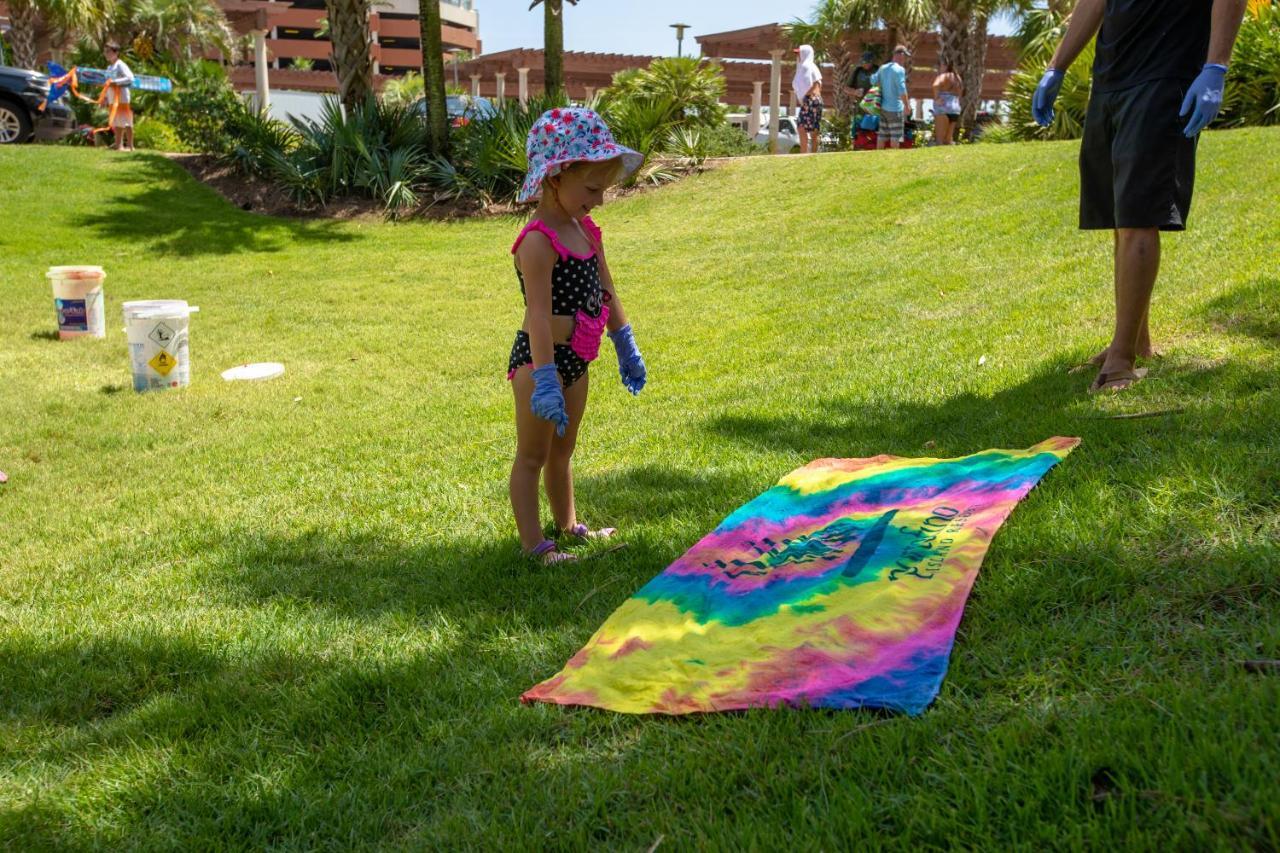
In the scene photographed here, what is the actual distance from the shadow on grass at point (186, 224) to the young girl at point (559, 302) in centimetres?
1111

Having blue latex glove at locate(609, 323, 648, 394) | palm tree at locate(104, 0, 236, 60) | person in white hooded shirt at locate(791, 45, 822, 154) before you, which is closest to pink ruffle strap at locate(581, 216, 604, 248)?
blue latex glove at locate(609, 323, 648, 394)

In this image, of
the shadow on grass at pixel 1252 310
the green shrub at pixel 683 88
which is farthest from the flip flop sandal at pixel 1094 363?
→ the green shrub at pixel 683 88

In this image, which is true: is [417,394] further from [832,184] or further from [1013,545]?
[832,184]

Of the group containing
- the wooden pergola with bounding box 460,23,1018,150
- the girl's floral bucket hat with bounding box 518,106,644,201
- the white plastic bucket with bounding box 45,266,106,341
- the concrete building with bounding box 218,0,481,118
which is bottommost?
the white plastic bucket with bounding box 45,266,106,341

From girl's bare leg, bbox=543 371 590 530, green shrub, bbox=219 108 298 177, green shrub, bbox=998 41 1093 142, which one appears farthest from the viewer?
green shrub, bbox=219 108 298 177

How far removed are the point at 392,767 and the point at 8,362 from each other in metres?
7.71

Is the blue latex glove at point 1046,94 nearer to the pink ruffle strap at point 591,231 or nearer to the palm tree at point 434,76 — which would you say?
the pink ruffle strap at point 591,231

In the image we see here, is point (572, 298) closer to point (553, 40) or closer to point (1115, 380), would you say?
point (1115, 380)

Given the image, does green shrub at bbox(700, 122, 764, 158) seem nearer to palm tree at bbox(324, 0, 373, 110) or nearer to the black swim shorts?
palm tree at bbox(324, 0, 373, 110)

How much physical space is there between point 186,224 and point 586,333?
41.8ft

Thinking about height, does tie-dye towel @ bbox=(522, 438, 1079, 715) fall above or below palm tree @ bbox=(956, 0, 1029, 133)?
below

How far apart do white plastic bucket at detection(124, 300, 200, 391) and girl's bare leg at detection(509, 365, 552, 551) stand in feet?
15.9

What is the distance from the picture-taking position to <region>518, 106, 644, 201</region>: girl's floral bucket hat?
12.1ft

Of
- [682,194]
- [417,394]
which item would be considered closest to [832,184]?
[682,194]
